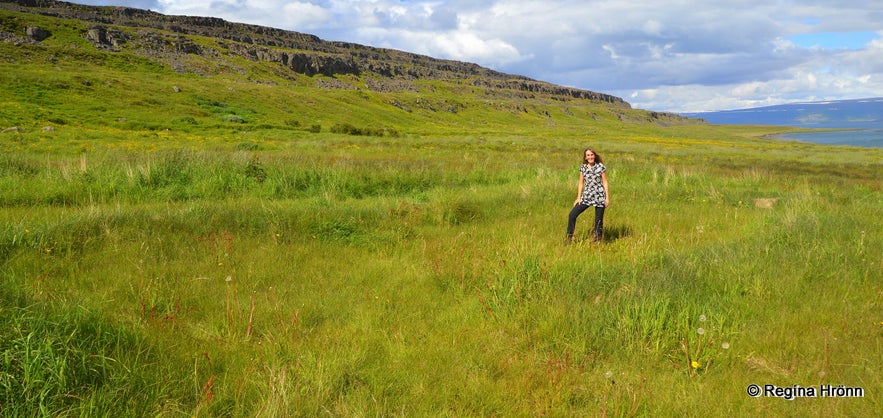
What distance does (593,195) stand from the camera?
25.5 ft

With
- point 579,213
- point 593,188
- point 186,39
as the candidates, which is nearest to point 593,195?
point 593,188

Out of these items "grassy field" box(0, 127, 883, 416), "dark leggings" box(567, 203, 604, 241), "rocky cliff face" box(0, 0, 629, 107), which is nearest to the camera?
"grassy field" box(0, 127, 883, 416)

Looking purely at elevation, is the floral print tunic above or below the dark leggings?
above

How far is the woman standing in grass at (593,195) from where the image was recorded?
7.68 m

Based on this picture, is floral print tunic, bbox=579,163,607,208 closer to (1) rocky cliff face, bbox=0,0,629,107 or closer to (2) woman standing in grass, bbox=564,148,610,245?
(2) woman standing in grass, bbox=564,148,610,245

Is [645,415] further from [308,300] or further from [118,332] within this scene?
[118,332]

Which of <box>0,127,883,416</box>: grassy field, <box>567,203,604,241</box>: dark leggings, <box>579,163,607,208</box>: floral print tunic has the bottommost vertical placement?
<box>0,127,883,416</box>: grassy field

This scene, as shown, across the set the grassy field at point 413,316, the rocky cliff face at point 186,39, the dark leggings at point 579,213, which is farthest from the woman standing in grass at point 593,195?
the rocky cliff face at point 186,39

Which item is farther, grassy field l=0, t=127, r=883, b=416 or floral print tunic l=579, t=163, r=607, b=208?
floral print tunic l=579, t=163, r=607, b=208

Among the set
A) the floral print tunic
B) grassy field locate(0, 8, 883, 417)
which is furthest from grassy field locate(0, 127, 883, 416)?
the floral print tunic

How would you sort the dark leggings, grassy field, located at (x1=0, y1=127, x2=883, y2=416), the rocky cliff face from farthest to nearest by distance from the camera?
the rocky cliff face, the dark leggings, grassy field, located at (x1=0, y1=127, x2=883, y2=416)

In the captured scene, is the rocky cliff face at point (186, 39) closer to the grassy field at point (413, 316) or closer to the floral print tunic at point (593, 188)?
the grassy field at point (413, 316)

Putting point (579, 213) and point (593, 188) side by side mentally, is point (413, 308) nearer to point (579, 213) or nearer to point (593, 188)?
point (579, 213)

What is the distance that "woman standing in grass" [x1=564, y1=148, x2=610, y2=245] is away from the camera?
7680 millimetres
